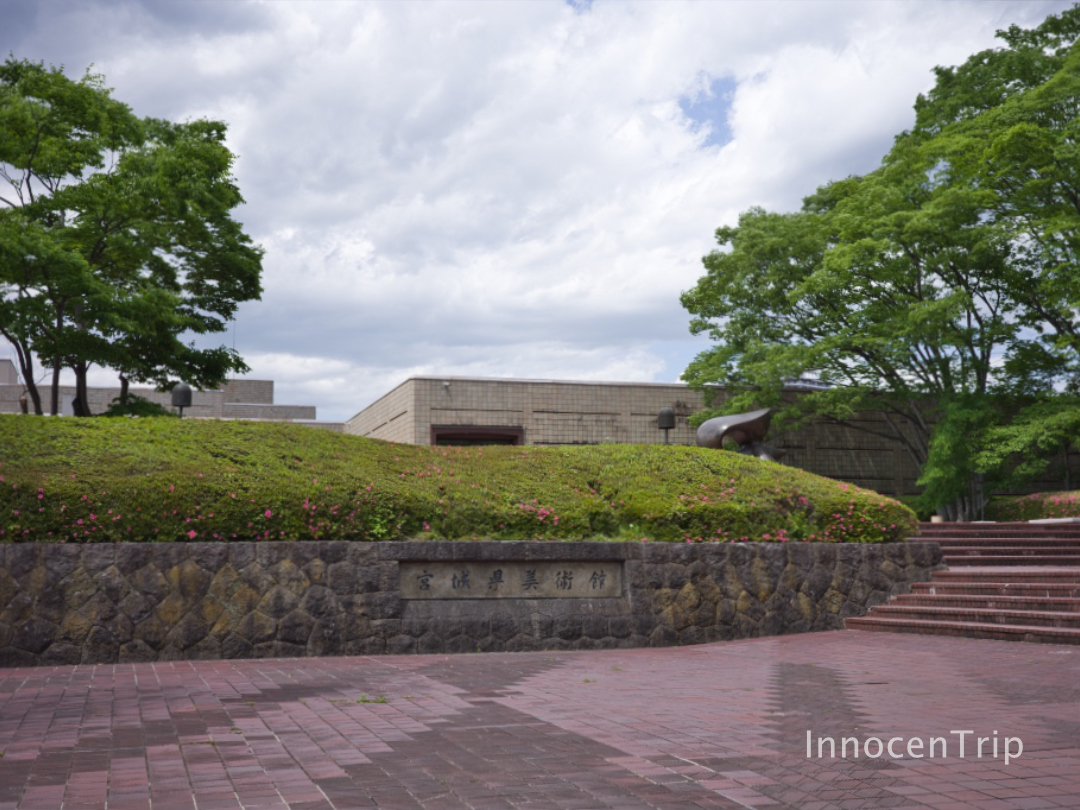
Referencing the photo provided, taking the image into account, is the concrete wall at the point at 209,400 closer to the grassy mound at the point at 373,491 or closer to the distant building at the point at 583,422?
the distant building at the point at 583,422

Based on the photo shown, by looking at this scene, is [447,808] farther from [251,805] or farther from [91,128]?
[91,128]

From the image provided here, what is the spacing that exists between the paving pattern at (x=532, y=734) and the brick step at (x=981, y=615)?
6.13 feet

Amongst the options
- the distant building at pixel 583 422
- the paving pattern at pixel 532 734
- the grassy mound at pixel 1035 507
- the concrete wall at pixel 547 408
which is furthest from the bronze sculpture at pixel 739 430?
the paving pattern at pixel 532 734

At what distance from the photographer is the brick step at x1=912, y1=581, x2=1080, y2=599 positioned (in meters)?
11.7

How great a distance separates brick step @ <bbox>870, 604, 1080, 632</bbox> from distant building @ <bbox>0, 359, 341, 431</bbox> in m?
30.0

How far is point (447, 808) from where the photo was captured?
4020 millimetres

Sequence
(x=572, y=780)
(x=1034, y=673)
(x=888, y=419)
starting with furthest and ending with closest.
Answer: (x=888, y=419) → (x=1034, y=673) → (x=572, y=780)

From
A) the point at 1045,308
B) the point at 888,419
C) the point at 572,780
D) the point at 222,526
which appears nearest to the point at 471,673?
the point at 222,526

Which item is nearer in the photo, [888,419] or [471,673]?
[471,673]

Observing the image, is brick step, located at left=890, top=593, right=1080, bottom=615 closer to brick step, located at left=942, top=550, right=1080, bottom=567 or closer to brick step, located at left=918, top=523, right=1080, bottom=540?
brick step, located at left=942, top=550, right=1080, bottom=567

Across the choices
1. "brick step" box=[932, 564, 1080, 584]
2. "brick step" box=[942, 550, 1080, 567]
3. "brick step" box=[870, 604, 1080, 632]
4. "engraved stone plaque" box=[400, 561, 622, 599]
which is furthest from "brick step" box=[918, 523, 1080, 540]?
"engraved stone plaque" box=[400, 561, 622, 599]

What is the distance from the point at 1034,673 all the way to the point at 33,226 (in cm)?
1635

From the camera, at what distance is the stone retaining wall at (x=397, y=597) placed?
9.23 meters

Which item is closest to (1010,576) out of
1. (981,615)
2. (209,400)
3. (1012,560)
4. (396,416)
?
(981,615)
